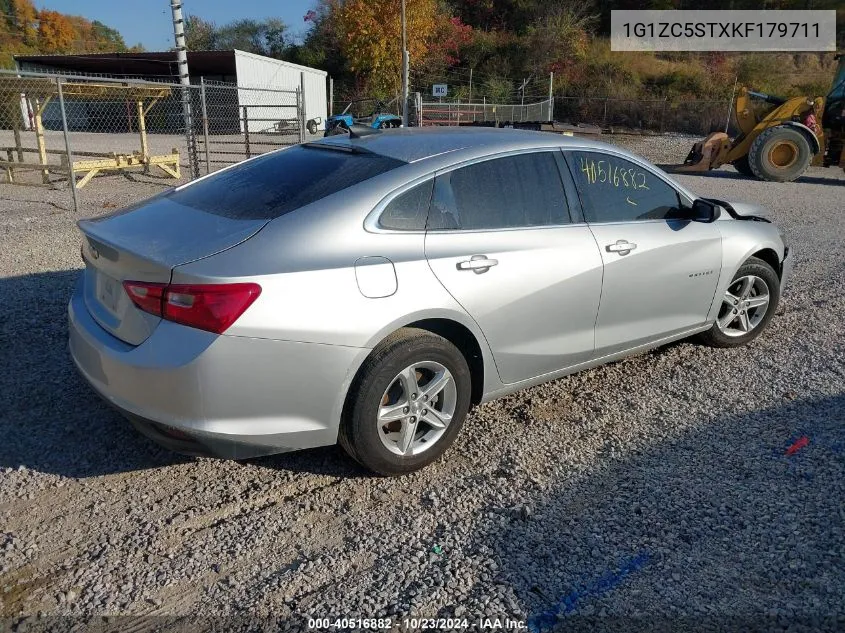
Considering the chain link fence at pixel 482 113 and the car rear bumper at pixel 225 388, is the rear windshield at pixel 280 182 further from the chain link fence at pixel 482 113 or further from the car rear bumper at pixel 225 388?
the chain link fence at pixel 482 113

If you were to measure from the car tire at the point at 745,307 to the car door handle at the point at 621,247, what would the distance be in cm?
123

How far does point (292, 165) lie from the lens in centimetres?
361

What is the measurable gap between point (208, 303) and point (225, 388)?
0.35 meters

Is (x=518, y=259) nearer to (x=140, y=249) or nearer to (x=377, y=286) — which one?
(x=377, y=286)

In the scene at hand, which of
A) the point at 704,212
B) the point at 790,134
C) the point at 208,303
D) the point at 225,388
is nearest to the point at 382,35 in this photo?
the point at 790,134

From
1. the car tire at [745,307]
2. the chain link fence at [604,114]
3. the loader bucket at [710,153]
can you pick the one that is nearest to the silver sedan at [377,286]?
the car tire at [745,307]

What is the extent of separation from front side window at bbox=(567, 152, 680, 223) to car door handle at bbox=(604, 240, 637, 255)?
17 cm

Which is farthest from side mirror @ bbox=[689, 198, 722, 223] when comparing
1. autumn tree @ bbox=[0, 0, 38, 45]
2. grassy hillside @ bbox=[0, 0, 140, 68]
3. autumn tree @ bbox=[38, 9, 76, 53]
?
autumn tree @ bbox=[0, 0, 38, 45]

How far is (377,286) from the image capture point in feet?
9.59

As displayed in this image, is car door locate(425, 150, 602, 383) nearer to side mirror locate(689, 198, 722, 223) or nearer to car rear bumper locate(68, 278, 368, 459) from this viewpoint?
car rear bumper locate(68, 278, 368, 459)

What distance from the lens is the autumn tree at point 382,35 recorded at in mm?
42844

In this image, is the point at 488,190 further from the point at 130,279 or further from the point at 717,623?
the point at 717,623

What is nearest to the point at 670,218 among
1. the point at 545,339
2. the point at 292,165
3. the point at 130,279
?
the point at 545,339

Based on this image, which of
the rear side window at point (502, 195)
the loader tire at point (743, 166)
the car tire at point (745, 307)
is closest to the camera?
the rear side window at point (502, 195)
